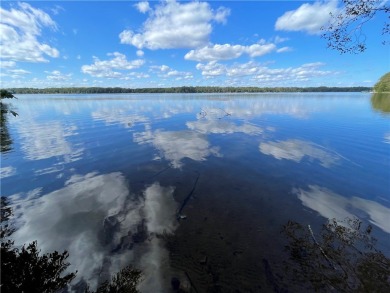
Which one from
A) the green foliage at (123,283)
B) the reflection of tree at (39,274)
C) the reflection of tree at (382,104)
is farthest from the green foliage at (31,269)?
the reflection of tree at (382,104)

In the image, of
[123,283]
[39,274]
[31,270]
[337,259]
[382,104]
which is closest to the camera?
[123,283]

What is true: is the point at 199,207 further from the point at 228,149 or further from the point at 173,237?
the point at 228,149

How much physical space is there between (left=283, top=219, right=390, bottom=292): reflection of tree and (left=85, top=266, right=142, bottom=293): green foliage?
4.99 m

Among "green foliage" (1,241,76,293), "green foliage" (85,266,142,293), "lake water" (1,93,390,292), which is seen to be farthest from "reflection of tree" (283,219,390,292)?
"green foliage" (1,241,76,293)

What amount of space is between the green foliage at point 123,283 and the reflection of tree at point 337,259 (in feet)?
16.4

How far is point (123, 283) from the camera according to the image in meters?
6.55

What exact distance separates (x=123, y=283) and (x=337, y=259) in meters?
7.31

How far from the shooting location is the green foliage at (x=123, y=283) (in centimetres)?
634

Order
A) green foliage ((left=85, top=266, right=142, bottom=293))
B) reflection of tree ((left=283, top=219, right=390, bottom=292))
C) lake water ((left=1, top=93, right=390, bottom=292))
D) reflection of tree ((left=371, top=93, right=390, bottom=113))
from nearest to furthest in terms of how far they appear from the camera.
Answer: green foliage ((left=85, top=266, right=142, bottom=293)) < reflection of tree ((left=283, top=219, right=390, bottom=292)) < lake water ((left=1, top=93, right=390, bottom=292)) < reflection of tree ((left=371, top=93, right=390, bottom=113))

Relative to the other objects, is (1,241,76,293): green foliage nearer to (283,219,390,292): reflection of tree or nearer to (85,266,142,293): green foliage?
(85,266,142,293): green foliage

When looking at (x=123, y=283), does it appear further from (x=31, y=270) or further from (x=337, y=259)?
(x=337, y=259)

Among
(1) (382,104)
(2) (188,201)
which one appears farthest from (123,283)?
(1) (382,104)

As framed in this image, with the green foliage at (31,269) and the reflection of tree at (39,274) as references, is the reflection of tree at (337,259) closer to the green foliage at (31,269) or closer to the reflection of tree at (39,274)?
the reflection of tree at (39,274)

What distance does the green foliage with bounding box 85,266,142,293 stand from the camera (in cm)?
634
